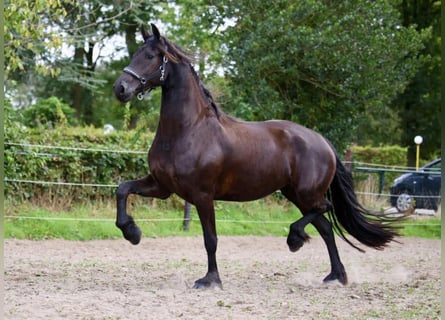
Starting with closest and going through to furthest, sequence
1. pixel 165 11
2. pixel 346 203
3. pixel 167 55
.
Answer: pixel 167 55 → pixel 346 203 → pixel 165 11

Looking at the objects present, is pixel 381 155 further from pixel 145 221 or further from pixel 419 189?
pixel 145 221

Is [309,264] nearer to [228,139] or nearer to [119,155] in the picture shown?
[228,139]

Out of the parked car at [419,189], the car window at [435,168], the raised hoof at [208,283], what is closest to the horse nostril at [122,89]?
the raised hoof at [208,283]

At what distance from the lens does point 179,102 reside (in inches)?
224

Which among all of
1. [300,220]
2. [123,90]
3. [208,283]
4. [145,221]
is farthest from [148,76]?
[145,221]

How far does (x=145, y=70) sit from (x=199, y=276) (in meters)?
2.26

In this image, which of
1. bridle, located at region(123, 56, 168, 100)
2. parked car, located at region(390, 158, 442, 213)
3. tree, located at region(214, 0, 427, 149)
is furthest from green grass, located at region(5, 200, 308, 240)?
bridle, located at region(123, 56, 168, 100)

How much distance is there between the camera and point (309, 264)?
26.5ft

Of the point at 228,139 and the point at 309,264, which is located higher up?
the point at 228,139

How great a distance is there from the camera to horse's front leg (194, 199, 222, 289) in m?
5.61

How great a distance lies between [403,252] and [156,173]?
17.5ft

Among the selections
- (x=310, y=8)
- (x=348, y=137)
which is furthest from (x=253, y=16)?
(x=348, y=137)

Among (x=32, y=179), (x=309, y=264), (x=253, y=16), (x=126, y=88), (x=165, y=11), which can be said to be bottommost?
(x=309, y=264)

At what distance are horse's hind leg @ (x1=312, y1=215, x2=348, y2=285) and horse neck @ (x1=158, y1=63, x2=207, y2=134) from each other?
65.6 inches
